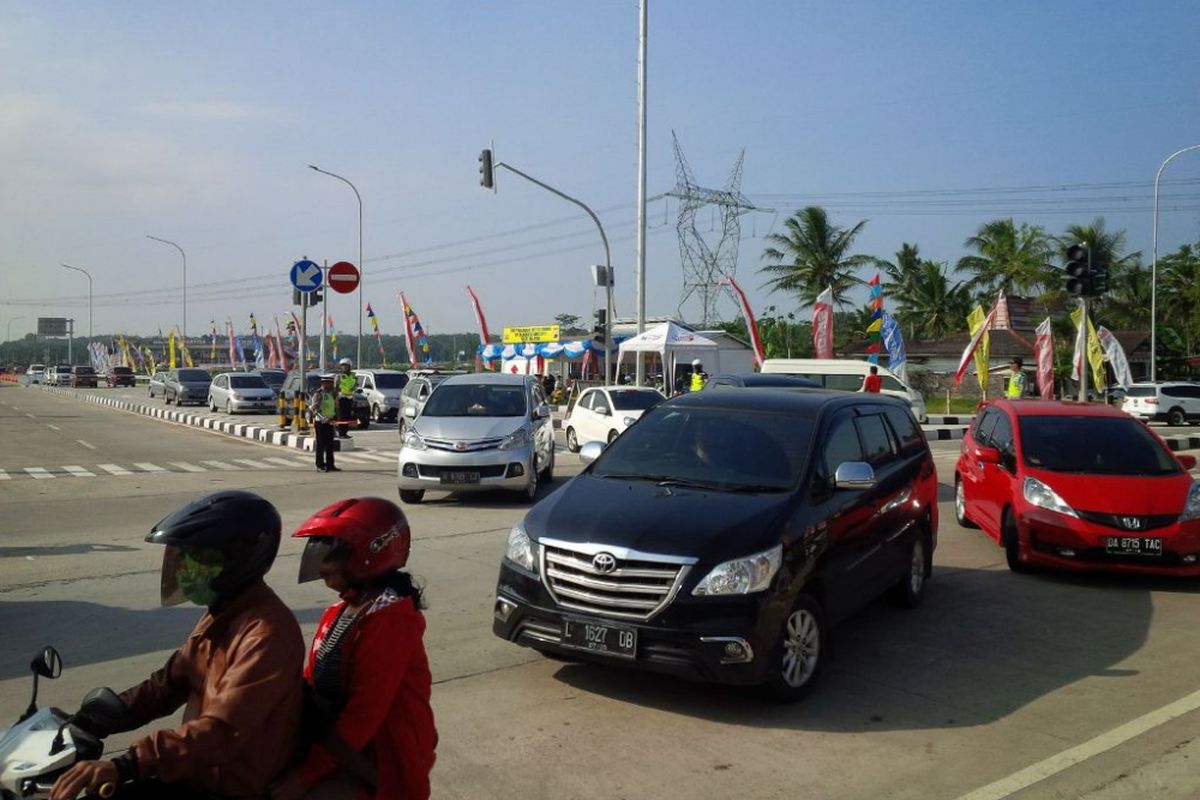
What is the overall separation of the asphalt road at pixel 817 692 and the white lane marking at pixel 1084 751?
12 millimetres

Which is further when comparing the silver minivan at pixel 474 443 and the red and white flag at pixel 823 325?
the red and white flag at pixel 823 325

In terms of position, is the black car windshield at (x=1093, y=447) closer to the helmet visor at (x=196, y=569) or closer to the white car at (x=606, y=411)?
the helmet visor at (x=196, y=569)

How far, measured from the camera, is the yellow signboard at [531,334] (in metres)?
46.6

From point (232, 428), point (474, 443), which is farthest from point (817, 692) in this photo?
point (232, 428)

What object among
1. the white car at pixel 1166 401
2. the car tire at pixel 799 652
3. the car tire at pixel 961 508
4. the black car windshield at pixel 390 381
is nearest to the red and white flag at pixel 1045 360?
the white car at pixel 1166 401

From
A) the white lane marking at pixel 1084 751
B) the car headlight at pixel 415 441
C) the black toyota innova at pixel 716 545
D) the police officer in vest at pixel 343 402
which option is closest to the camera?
the white lane marking at pixel 1084 751

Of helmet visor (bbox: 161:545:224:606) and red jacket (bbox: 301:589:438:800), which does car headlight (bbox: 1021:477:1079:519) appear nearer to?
red jacket (bbox: 301:589:438:800)

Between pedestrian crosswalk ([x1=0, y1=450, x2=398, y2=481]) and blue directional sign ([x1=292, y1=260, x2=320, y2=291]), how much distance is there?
3468 mm

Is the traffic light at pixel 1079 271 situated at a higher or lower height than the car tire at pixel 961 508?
higher

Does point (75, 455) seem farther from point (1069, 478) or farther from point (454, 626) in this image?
point (1069, 478)

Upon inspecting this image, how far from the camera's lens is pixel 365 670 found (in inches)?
109

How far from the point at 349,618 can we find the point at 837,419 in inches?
187

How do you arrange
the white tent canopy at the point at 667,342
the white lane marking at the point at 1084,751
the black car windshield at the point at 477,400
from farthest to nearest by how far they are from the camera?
the white tent canopy at the point at 667,342
the black car windshield at the point at 477,400
the white lane marking at the point at 1084,751

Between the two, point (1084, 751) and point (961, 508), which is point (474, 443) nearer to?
point (961, 508)
